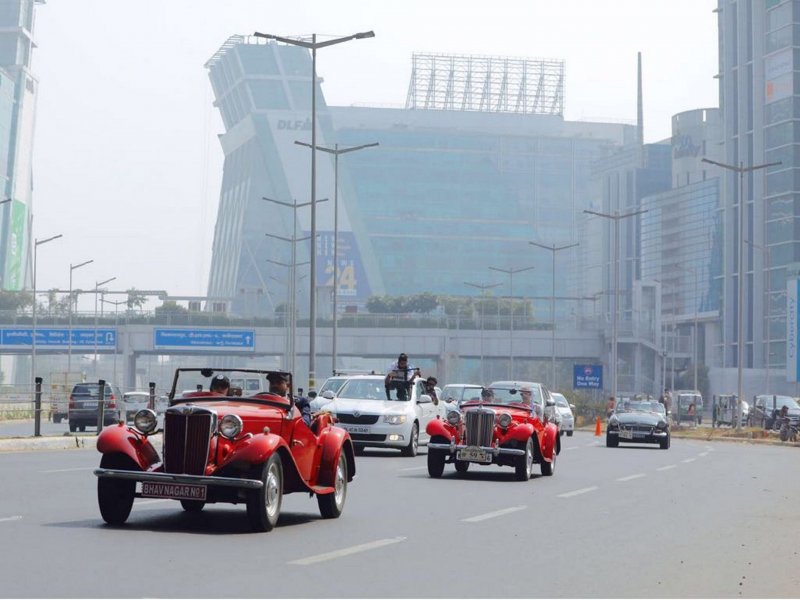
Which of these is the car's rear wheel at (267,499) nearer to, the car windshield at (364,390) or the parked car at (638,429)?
the car windshield at (364,390)

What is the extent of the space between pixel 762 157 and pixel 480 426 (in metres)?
126

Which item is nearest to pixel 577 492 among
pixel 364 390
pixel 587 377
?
pixel 364 390

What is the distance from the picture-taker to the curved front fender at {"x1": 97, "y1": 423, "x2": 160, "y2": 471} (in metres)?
12.9

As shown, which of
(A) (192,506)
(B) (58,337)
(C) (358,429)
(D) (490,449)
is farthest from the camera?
(B) (58,337)

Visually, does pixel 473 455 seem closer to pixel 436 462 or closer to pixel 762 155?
pixel 436 462

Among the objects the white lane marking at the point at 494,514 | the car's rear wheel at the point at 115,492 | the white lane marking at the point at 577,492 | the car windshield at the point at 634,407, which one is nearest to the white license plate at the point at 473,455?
the white lane marking at the point at 577,492

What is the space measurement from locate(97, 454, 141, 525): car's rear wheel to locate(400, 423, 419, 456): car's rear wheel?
1679 cm

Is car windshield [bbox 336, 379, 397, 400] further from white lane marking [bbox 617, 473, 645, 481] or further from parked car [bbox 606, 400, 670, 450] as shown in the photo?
parked car [bbox 606, 400, 670, 450]

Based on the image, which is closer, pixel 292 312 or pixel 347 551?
pixel 347 551

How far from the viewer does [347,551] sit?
11.5 metres

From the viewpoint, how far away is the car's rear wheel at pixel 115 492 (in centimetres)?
1291

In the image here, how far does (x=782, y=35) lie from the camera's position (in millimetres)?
141000

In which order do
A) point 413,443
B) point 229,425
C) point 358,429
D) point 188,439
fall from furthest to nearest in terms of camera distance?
point 413,443 → point 358,429 → point 229,425 → point 188,439

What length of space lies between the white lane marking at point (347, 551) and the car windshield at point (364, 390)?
57.2ft
